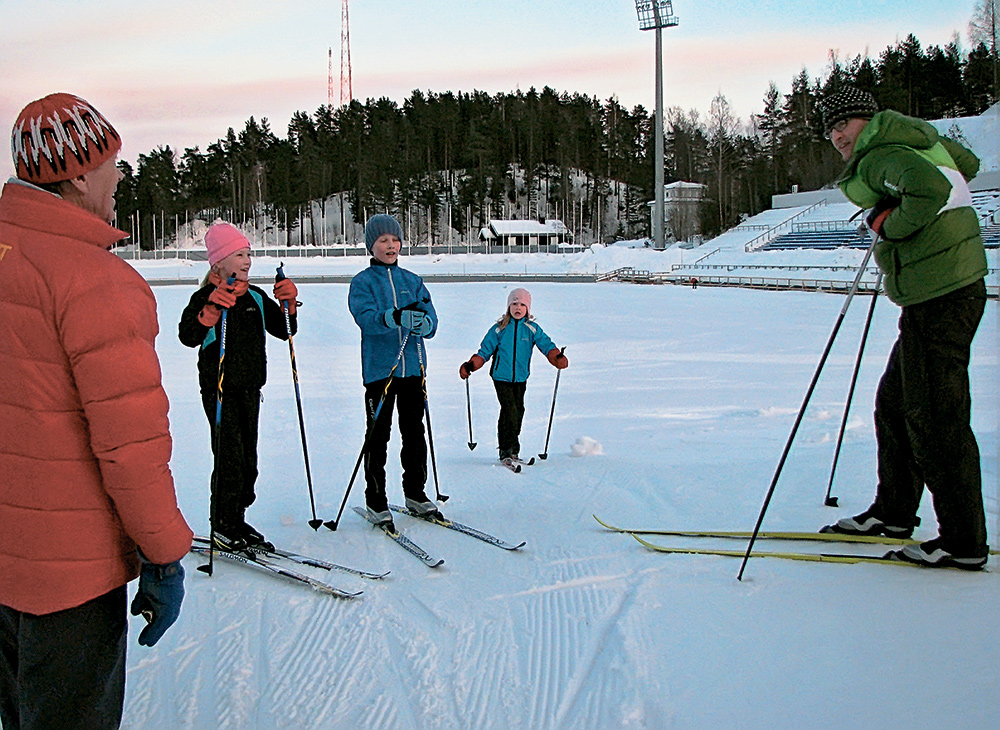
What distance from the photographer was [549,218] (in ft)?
254

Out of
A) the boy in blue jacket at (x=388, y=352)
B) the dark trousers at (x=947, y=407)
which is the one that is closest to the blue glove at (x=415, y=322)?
the boy in blue jacket at (x=388, y=352)

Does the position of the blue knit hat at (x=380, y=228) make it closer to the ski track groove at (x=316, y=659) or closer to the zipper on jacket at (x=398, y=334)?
the zipper on jacket at (x=398, y=334)

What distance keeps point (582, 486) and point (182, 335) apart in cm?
277

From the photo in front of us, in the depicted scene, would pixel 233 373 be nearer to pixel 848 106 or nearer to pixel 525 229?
pixel 848 106

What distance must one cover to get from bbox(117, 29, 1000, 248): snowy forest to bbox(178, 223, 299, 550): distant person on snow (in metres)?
63.2

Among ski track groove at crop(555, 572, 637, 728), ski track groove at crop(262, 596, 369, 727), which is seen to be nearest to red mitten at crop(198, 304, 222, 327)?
ski track groove at crop(262, 596, 369, 727)

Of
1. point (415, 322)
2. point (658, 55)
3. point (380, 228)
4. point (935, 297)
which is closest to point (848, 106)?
point (935, 297)

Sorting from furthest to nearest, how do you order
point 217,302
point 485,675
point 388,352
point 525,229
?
1. point 525,229
2. point 388,352
3. point 217,302
4. point 485,675

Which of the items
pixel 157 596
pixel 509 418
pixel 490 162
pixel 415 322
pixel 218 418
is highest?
pixel 490 162

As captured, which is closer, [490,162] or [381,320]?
[381,320]

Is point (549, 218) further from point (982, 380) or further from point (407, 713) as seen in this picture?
point (407, 713)

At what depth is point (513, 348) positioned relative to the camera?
6.30 metres

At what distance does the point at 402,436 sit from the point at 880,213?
→ 2.81 metres

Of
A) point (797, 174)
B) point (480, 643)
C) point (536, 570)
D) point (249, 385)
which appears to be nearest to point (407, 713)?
point (480, 643)
